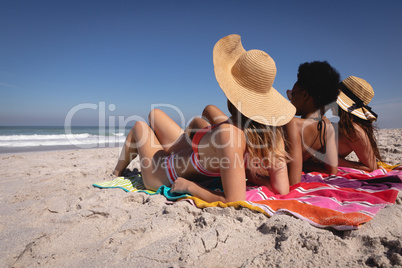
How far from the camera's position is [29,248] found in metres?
1.46

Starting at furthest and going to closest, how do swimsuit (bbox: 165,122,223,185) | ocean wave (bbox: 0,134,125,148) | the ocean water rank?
ocean wave (bbox: 0,134,125,148) → the ocean water → swimsuit (bbox: 165,122,223,185)

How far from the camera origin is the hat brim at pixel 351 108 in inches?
106

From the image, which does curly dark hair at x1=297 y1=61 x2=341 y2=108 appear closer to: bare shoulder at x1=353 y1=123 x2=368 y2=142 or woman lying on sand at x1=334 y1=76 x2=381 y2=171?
woman lying on sand at x1=334 y1=76 x2=381 y2=171

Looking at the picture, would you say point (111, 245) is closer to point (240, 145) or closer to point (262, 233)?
point (262, 233)

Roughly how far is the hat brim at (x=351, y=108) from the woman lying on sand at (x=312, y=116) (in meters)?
0.24

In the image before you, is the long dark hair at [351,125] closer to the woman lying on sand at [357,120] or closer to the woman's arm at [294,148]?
the woman lying on sand at [357,120]

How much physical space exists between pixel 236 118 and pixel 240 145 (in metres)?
0.23

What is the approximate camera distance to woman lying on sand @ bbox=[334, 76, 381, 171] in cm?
271

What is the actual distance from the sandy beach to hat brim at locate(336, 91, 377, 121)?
1.19 meters

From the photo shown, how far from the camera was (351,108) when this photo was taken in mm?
2713

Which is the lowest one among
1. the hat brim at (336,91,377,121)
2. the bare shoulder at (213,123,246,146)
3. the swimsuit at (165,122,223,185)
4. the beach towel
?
the beach towel

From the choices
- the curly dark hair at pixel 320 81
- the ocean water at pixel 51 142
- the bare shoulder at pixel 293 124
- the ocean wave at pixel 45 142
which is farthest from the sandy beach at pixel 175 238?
the ocean wave at pixel 45 142

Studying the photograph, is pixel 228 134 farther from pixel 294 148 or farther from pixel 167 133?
pixel 167 133

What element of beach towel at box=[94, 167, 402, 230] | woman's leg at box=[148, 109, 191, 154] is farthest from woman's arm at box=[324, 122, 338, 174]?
woman's leg at box=[148, 109, 191, 154]
